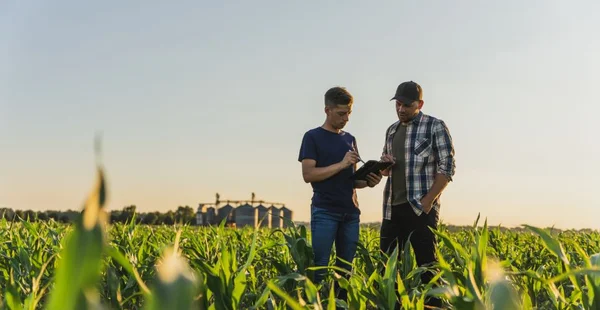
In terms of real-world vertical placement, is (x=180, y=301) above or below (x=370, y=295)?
above

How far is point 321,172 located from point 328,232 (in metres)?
0.43

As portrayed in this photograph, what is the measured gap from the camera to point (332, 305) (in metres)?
1.82

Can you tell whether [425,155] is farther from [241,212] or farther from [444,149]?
[241,212]

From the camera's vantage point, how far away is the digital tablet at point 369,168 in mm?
4129

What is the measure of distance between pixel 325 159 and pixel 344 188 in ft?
0.79

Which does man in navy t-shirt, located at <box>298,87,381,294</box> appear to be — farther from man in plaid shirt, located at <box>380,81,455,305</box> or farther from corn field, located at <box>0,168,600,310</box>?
man in plaid shirt, located at <box>380,81,455,305</box>

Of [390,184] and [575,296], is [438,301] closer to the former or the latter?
[390,184]

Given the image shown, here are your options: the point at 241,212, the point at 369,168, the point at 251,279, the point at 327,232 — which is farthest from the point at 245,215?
the point at 251,279

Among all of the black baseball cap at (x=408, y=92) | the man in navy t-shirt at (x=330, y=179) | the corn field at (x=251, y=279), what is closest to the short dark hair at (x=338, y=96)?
the man in navy t-shirt at (x=330, y=179)

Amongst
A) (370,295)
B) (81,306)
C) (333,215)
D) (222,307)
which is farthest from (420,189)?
(81,306)

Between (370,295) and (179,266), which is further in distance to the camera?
(370,295)

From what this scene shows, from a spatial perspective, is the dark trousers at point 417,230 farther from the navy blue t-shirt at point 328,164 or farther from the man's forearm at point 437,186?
the navy blue t-shirt at point 328,164

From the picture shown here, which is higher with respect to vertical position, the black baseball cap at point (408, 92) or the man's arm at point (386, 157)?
the black baseball cap at point (408, 92)

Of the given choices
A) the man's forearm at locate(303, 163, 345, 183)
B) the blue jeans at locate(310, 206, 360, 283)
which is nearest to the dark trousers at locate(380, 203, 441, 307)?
the blue jeans at locate(310, 206, 360, 283)
